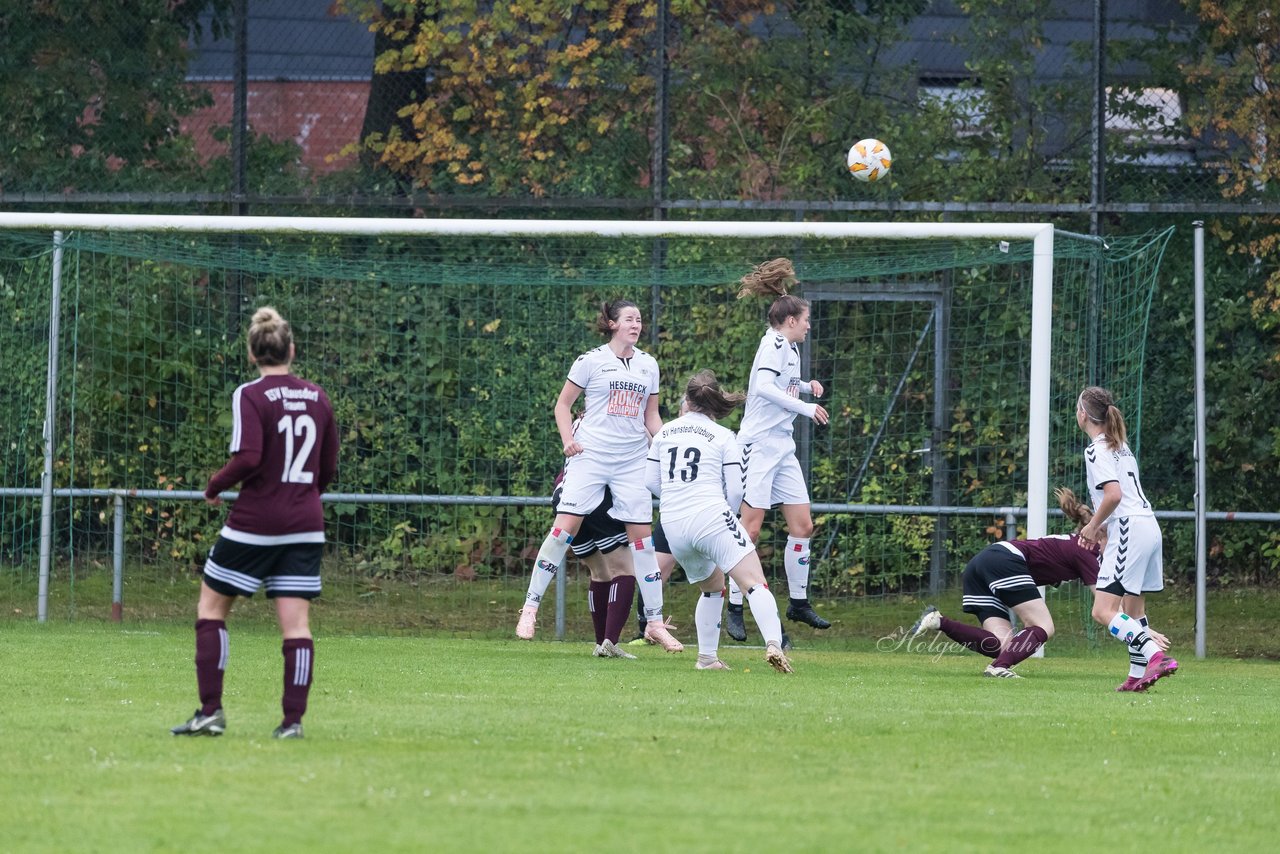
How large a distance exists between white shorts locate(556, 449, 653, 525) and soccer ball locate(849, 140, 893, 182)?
12.7 ft

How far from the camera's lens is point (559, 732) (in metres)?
7.01

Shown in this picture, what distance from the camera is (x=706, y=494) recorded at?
963 cm

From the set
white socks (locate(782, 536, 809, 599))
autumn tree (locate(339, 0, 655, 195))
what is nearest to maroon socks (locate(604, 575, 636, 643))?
white socks (locate(782, 536, 809, 599))

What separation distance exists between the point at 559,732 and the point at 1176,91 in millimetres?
9809

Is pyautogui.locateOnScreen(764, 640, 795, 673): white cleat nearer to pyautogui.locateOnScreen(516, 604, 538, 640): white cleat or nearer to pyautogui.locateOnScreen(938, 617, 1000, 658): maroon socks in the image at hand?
pyautogui.locateOnScreen(938, 617, 1000, 658): maroon socks

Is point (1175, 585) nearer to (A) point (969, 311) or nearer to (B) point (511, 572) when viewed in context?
(A) point (969, 311)

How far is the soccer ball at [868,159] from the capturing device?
13703 mm

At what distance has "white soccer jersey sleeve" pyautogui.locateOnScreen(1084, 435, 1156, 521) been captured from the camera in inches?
389

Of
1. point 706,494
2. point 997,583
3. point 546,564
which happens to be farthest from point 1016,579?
point 546,564

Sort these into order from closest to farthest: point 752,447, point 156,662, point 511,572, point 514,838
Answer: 1. point 514,838
2. point 156,662
3. point 752,447
4. point 511,572

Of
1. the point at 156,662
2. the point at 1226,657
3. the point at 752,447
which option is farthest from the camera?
Answer: the point at 1226,657

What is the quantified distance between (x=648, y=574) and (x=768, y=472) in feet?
4.05

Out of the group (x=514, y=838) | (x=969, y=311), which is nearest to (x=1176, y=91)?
(x=969, y=311)

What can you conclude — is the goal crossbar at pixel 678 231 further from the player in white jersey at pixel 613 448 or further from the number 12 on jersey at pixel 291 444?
the number 12 on jersey at pixel 291 444
